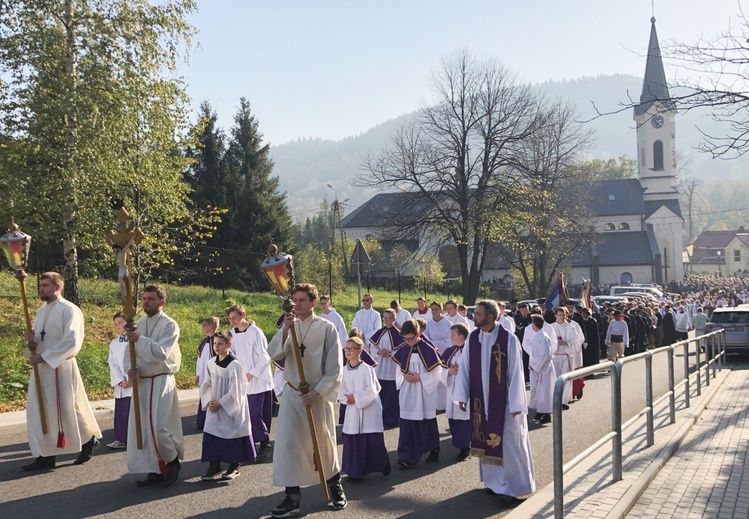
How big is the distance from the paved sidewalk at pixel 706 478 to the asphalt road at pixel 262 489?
676 mm

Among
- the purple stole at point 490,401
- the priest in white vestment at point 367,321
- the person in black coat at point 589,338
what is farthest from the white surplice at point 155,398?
the person in black coat at point 589,338

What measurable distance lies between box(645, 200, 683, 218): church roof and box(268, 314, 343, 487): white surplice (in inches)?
3445

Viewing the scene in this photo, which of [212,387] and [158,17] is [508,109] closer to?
[158,17]

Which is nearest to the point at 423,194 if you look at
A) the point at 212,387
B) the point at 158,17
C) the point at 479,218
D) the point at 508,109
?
the point at 479,218

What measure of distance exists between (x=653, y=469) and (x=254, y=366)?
5.35 m

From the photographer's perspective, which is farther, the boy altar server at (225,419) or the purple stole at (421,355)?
the purple stole at (421,355)

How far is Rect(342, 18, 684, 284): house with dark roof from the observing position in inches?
3209

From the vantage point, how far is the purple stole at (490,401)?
276 inches

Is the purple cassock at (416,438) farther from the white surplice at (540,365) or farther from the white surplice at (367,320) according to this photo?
the white surplice at (367,320)

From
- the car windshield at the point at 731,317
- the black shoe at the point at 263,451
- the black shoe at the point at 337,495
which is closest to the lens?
the black shoe at the point at 337,495

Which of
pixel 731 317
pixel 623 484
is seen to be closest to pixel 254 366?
pixel 623 484

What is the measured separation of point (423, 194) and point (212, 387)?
26.7 metres

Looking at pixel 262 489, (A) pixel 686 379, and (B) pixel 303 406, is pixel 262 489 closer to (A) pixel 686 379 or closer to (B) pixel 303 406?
(B) pixel 303 406

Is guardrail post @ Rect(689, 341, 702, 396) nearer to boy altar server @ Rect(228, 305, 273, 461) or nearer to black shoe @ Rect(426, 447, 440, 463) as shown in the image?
black shoe @ Rect(426, 447, 440, 463)
